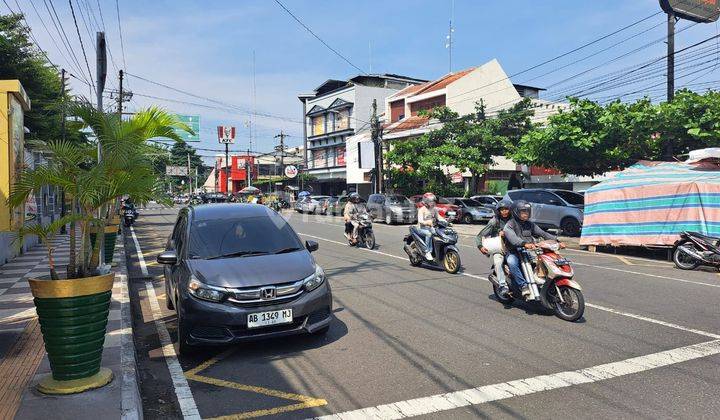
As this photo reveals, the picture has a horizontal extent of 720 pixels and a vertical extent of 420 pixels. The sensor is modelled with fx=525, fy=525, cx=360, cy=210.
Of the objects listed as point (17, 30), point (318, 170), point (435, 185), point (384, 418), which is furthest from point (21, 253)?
point (318, 170)

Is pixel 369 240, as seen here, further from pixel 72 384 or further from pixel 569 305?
pixel 72 384

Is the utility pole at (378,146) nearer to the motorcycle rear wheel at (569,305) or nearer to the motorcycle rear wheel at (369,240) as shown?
the motorcycle rear wheel at (369,240)

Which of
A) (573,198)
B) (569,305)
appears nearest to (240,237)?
(569,305)

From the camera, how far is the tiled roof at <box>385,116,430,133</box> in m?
38.8

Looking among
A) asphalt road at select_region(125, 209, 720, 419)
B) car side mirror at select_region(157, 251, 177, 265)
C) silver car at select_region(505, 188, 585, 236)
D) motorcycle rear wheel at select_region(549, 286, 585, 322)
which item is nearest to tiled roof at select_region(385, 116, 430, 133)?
silver car at select_region(505, 188, 585, 236)

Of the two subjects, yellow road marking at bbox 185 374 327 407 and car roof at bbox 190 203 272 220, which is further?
car roof at bbox 190 203 272 220

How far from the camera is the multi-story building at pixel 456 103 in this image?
124 feet

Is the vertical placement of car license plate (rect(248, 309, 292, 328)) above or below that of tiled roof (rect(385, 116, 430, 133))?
below

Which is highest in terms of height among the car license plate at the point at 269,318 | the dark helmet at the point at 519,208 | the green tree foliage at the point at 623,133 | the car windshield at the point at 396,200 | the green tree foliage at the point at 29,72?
the green tree foliage at the point at 29,72

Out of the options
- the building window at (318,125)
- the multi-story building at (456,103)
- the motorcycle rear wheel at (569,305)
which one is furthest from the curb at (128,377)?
the building window at (318,125)

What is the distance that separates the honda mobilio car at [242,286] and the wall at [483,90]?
1366 inches

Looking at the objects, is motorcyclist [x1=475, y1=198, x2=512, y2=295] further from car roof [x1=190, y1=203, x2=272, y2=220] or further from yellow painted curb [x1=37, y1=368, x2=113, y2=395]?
yellow painted curb [x1=37, y1=368, x2=113, y2=395]

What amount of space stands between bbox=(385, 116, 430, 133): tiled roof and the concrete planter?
34.9m

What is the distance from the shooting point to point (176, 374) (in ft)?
16.7
